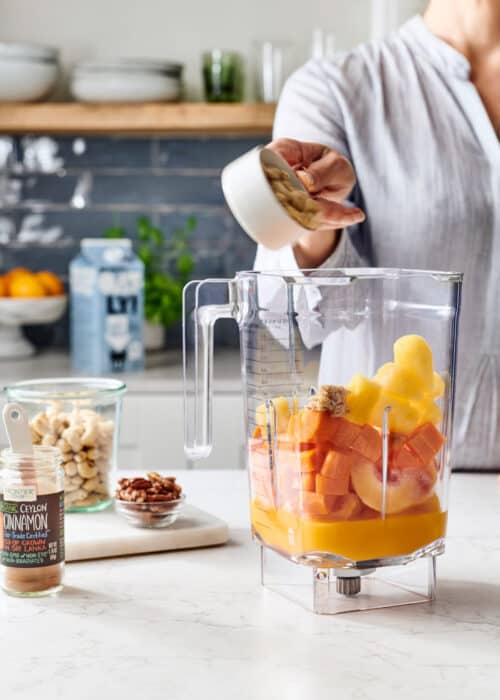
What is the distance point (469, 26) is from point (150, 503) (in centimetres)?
90

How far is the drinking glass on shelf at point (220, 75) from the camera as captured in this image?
103 inches

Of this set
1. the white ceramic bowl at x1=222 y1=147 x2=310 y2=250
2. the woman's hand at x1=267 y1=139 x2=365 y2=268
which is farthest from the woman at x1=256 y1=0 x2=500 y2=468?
the white ceramic bowl at x1=222 y1=147 x2=310 y2=250

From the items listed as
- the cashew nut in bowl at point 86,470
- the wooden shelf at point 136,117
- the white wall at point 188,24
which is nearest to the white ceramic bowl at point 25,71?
the wooden shelf at point 136,117

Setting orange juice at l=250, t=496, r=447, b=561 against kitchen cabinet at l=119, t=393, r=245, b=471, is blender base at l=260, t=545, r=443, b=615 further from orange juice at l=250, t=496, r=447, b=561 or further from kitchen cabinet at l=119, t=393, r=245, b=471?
kitchen cabinet at l=119, t=393, r=245, b=471

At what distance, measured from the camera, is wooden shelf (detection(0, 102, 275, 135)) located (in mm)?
2555

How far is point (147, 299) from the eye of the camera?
269cm

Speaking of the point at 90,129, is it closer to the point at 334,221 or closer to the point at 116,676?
the point at 334,221

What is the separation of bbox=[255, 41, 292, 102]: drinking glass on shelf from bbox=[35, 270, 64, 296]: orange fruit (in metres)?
0.69

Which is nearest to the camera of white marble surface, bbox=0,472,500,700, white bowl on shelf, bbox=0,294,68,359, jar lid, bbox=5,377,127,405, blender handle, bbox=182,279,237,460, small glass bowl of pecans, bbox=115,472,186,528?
white marble surface, bbox=0,472,500,700

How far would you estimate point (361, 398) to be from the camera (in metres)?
0.84

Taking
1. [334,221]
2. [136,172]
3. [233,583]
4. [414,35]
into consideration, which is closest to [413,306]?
[334,221]

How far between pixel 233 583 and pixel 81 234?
2102 mm

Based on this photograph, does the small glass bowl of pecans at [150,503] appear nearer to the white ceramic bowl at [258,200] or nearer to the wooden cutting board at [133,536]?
the wooden cutting board at [133,536]

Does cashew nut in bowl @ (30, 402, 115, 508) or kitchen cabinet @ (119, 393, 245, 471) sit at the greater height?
cashew nut in bowl @ (30, 402, 115, 508)
